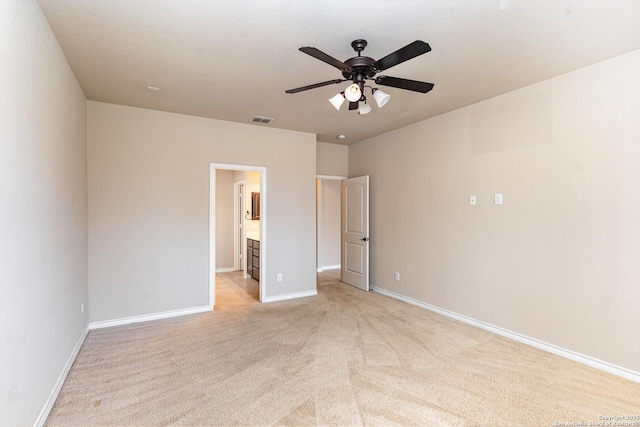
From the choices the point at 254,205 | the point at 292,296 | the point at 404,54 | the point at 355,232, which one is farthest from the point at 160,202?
the point at 404,54

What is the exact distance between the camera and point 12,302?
164 centimetres

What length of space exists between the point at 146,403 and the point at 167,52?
108 inches

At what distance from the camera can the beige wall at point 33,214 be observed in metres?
1.59

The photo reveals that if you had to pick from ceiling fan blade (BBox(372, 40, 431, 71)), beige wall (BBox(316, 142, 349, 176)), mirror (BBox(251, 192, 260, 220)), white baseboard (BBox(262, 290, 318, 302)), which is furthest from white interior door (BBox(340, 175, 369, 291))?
ceiling fan blade (BBox(372, 40, 431, 71))

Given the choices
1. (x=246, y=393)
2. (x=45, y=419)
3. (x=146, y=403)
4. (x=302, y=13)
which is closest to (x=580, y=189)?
(x=302, y=13)

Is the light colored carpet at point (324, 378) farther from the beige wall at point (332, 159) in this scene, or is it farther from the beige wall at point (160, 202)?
the beige wall at point (332, 159)

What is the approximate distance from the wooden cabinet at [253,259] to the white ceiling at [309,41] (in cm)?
315

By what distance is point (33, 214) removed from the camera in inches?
76.0

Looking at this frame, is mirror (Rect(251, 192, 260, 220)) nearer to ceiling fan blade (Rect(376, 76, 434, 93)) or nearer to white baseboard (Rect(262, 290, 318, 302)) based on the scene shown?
white baseboard (Rect(262, 290, 318, 302))

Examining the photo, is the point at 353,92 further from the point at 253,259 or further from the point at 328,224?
the point at 328,224

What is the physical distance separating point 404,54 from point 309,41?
0.83m

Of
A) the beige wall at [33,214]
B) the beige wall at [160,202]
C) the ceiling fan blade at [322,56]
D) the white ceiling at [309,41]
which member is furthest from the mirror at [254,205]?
the ceiling fan blade at [322,56]

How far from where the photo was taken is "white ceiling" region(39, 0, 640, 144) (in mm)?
2084

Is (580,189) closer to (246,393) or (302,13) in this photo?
(302,13)
